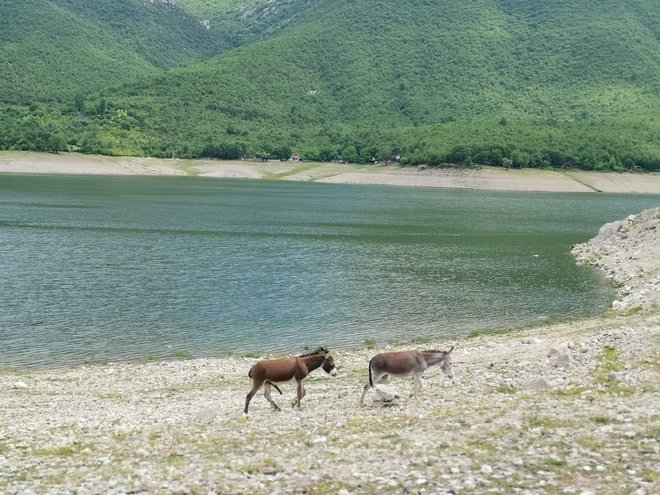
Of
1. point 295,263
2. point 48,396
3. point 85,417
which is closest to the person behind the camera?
point 85,417

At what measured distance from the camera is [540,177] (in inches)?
5463

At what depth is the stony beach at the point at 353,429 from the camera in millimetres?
9977

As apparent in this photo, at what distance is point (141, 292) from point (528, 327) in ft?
56.3

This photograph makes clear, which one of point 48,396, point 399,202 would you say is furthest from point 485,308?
point 399,202

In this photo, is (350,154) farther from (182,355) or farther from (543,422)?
(543,422)

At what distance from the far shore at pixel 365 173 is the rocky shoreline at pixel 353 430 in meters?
119

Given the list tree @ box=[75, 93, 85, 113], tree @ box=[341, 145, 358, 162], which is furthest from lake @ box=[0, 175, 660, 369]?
tree @ box=[75, 93, 85, 113]

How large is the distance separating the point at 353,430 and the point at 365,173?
14121 centimetres

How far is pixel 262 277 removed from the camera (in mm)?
39906

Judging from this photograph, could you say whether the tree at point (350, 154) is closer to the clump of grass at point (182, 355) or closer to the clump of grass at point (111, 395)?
the clump of grass at point (182, 355)

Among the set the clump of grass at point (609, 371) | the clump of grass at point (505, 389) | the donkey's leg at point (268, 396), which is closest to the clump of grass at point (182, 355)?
the donkey's leg at point (268, 396)

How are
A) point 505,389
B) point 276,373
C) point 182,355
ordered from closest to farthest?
1. point 276,373
2. point 505,389
3. point 182,355

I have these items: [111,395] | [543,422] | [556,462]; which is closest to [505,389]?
[543,422]

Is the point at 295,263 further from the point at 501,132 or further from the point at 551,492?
the point at 501,132
